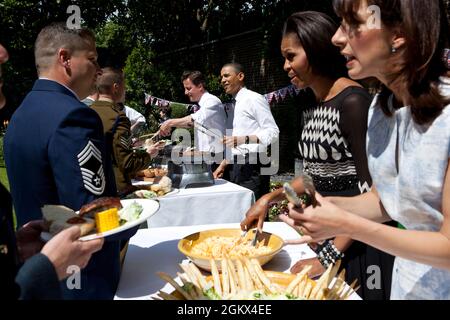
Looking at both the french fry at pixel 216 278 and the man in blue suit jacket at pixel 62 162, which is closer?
the french fry at pixel 216 278

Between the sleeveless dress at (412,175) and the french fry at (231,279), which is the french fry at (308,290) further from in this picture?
the sleeveless dress at (412,175)

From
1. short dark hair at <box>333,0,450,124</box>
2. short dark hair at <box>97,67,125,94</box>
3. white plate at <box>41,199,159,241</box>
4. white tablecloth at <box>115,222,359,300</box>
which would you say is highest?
short dark hair at <box>97,67,125,94</box>

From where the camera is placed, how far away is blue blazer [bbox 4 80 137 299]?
1596mm

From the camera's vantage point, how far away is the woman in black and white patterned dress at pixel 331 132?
6.13 ft

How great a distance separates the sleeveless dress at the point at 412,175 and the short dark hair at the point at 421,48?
1.3 inches

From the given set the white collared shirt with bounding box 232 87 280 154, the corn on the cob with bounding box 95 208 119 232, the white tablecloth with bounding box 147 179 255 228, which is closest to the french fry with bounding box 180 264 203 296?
the corn on the cob with bounding box 95 208 119 232

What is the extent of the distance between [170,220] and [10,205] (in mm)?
2187

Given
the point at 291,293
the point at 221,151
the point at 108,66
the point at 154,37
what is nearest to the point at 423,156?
the point at 291,293

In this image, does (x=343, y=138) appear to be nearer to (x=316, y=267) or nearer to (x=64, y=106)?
(x=316, y=267)

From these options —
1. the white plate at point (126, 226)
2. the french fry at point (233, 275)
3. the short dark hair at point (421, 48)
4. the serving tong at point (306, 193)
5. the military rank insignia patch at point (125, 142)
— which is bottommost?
the french fry at point (233, 275)

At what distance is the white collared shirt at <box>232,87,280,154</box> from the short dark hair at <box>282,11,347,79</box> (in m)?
2.74

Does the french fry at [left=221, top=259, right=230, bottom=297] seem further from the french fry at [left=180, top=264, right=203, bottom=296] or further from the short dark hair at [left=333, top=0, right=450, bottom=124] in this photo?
the short dark hair at [left=333, top=0, right=450, bottom=124]

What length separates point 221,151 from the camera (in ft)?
17.6

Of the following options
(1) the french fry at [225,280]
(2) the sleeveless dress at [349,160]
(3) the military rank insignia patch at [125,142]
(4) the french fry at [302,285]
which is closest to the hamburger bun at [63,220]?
(1) the french fry at [225,280]
